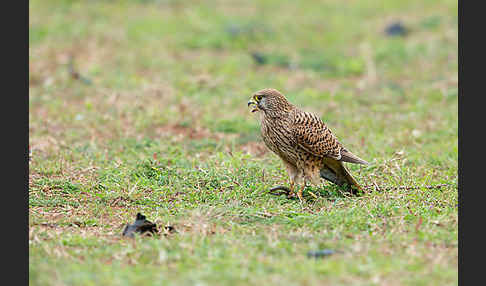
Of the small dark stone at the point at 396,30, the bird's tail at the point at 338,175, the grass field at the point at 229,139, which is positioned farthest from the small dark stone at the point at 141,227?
the small dark stone at the point at 396,30

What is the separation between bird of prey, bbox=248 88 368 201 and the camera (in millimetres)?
6633

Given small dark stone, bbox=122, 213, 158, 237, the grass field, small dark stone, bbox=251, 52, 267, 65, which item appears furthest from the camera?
small dark stone, bbox=251, 52, 267, 65

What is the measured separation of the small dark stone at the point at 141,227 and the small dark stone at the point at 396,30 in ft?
→ 34.3

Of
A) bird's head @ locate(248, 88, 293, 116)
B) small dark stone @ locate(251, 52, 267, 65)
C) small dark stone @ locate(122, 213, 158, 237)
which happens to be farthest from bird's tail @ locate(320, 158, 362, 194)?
small dark stone @ locate(251, 52, 267, 65)

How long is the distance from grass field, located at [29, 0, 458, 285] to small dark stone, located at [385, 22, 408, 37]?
7.5 inches

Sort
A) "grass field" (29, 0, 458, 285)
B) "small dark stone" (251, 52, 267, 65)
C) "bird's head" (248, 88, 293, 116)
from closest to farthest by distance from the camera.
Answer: "grass field" (29, 0, 458, 285) < "bird's head" (248, 88, 293, 116) < "small dark stone" (251, 52, 267, 65)

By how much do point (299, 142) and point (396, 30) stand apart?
9040 mm

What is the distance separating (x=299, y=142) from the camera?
6.61 m

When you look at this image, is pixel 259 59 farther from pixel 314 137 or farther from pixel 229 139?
pixel 314 137

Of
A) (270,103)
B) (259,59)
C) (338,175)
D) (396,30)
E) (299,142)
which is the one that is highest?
(396,30)

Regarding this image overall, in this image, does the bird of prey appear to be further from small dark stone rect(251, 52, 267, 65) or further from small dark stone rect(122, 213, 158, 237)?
small dark stone rect(251, 52, 267, 65)

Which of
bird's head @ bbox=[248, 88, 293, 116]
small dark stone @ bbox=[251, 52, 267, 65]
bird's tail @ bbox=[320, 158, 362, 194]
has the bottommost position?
bird's tail @ bbox=[320, 158, 362, 194]

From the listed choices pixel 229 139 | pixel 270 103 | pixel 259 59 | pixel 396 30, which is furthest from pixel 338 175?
pixel 396 30

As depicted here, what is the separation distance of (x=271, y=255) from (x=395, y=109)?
6.46 metres
